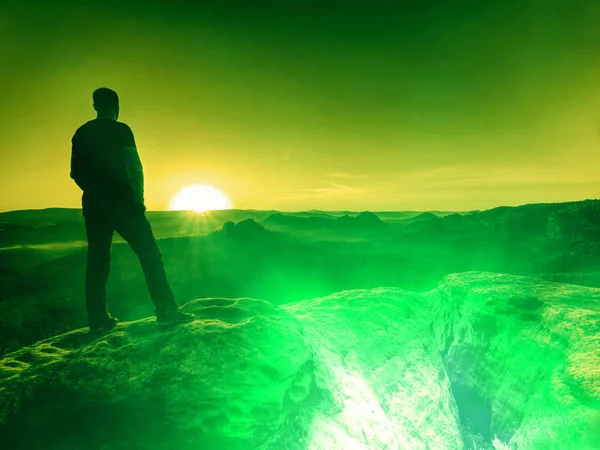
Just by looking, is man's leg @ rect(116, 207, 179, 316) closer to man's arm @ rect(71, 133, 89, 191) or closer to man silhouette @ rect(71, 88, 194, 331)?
man silhouette @ rect(71, 88, 194, 331)

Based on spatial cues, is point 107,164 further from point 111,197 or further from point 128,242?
point 128,242

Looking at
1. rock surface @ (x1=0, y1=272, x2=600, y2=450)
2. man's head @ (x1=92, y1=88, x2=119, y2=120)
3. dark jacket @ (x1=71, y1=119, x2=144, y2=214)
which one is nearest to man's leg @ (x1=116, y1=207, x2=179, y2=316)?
dark jacket @ (x1=71, y1=119, x2=144, y2=214)

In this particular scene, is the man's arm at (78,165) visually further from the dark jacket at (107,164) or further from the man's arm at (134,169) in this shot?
the man's arm at (134,169)

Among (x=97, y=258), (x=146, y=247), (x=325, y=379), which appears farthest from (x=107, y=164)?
(x=325, y=379)

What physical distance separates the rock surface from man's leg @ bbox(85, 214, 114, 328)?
0.67 meters

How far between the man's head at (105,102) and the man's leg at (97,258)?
1625 mm

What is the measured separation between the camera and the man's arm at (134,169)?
5.48 metres

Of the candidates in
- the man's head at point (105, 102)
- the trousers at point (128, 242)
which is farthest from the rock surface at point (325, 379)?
the man's head at point (105, 102)

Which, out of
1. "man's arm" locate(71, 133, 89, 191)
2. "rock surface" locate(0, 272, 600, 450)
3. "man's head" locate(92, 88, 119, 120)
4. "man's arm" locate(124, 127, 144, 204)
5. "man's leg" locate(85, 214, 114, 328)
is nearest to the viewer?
"rock surface" locate(0, 272, 600, 450)

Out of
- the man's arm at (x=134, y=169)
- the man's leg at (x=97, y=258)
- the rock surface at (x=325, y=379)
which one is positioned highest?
the man's arm at (x=134, y=169)

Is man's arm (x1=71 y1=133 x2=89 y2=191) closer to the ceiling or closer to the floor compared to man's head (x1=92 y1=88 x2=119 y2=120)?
closer to the floor

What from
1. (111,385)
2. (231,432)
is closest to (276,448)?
(231,432)

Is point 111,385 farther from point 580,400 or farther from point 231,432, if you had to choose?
point 580,400

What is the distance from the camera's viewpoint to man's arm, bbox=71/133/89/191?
5.61m
